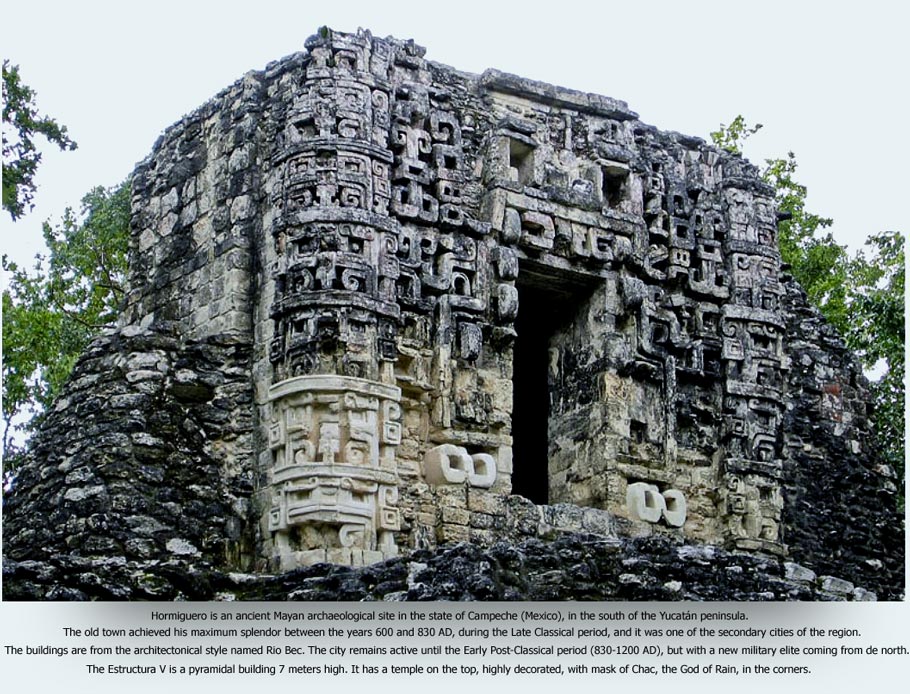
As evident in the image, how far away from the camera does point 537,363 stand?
16.4 meters

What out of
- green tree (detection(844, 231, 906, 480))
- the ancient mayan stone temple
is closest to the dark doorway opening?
the ancient mayan stone temple

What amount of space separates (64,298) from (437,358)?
6.07m

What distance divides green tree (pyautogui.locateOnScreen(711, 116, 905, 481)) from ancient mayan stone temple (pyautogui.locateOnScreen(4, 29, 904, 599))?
0.33 metres

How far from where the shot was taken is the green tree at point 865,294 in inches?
655

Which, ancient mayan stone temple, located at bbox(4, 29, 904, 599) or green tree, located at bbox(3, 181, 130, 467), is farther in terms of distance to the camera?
green tree, located at bbox(3, 181, 130, 467)

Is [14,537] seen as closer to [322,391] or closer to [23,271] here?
[322,391]

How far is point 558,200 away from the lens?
1529 cm

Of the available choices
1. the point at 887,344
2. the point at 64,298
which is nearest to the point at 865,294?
the point at 887,344

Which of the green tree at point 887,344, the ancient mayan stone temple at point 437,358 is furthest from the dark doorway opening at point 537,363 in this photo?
the green tree at point 887,344

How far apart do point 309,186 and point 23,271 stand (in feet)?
18.3

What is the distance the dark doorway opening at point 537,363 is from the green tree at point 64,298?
389 cm

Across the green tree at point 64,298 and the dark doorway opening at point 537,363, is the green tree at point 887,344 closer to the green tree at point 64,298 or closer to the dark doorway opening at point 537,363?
the dark doorway opening at point 537,363

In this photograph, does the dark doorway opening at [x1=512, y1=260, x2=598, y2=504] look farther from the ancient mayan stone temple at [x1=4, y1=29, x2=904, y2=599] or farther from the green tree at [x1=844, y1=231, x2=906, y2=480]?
the green tree at [x1=844, y1=231, x2=906, y2=480]

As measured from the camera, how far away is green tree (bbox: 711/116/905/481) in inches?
655
